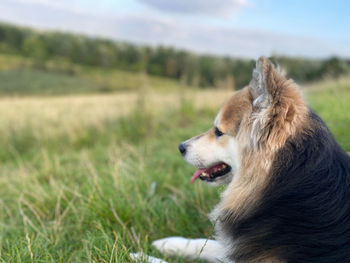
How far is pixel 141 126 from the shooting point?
7082 millimetres

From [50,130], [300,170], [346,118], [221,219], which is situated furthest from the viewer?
[50,130]

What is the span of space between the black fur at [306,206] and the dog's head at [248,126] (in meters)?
0.13

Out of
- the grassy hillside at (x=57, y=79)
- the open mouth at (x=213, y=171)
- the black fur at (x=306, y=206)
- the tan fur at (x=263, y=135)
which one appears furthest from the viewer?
the grassy hillside at (x=57, y=79)

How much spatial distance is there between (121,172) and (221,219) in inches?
73.6

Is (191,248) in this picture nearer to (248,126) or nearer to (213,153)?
(213,153)

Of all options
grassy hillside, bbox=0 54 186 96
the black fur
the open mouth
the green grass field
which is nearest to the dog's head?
the open mouth

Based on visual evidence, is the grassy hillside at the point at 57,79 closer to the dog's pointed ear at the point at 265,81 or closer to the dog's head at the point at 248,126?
the dog's head at the point at 248,126

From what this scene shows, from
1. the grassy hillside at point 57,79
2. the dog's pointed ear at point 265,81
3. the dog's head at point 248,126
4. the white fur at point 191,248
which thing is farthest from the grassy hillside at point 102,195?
the grassy hillside at point 57,79

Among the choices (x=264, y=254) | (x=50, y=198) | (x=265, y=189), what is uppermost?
(x=265, y=189)

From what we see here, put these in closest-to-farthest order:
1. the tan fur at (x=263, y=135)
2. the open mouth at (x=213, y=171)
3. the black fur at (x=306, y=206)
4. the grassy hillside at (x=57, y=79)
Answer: the black fur at (x=306, y=206) → the tan fur at (x=263, y=135) → the open mouth at (x=213, y=171) → the grassy hillside at (x=57, y=79)

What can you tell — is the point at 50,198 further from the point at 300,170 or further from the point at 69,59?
the point at 69,59

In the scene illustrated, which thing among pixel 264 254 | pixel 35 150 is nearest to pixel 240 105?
pixel 264 254

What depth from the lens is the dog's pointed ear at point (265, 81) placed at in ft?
5.81

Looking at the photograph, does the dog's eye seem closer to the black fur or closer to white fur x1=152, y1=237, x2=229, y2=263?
the black fur
